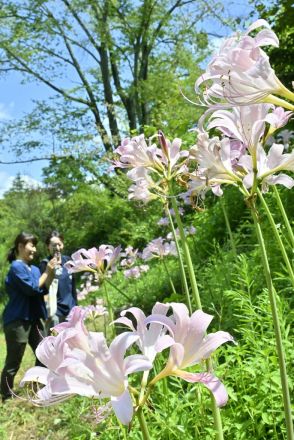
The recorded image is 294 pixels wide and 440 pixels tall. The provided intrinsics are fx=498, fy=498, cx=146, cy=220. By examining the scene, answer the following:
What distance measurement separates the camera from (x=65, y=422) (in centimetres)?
413

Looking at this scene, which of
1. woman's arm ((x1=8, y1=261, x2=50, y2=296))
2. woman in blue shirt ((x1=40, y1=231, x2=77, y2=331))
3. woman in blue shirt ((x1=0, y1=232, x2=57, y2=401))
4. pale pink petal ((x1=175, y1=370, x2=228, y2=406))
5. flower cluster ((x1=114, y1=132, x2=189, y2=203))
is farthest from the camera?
woman in blue shirt ((x1=40, y1=231, x2=77, y2=331))

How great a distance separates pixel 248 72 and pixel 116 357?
623mm

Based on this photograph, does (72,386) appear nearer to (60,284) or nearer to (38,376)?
(38,376)

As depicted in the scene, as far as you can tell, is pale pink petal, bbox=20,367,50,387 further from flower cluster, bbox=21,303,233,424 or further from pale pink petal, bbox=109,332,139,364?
pale pink petal, bbox=109,332,139,364

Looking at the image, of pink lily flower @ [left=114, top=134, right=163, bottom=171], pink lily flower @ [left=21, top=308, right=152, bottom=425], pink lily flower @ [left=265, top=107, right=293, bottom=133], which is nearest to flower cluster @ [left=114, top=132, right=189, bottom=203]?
pink lily flower @ [left=114, top=134, right=163, bottom=171]

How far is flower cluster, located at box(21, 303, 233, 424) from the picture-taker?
0.82 m

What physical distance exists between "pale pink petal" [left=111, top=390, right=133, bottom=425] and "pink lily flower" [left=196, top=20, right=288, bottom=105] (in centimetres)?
66

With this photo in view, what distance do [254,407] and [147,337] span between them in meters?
1.27

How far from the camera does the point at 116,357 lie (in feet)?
2.72

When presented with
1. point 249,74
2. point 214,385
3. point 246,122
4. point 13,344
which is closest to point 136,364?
point 214,385

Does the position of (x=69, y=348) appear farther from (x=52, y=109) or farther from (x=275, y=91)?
(x=52, y=109)

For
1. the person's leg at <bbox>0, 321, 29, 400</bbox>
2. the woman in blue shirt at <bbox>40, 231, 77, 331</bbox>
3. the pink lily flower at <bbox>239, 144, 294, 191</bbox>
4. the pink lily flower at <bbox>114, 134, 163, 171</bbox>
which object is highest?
the pink lily flower at <bbox>114, 134, 163, 171</bbox>

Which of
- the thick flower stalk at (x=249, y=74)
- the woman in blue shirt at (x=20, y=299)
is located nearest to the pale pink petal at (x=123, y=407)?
the thick flower stalk at (x=249, y=74)

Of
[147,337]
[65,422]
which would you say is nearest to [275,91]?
[147,337]
